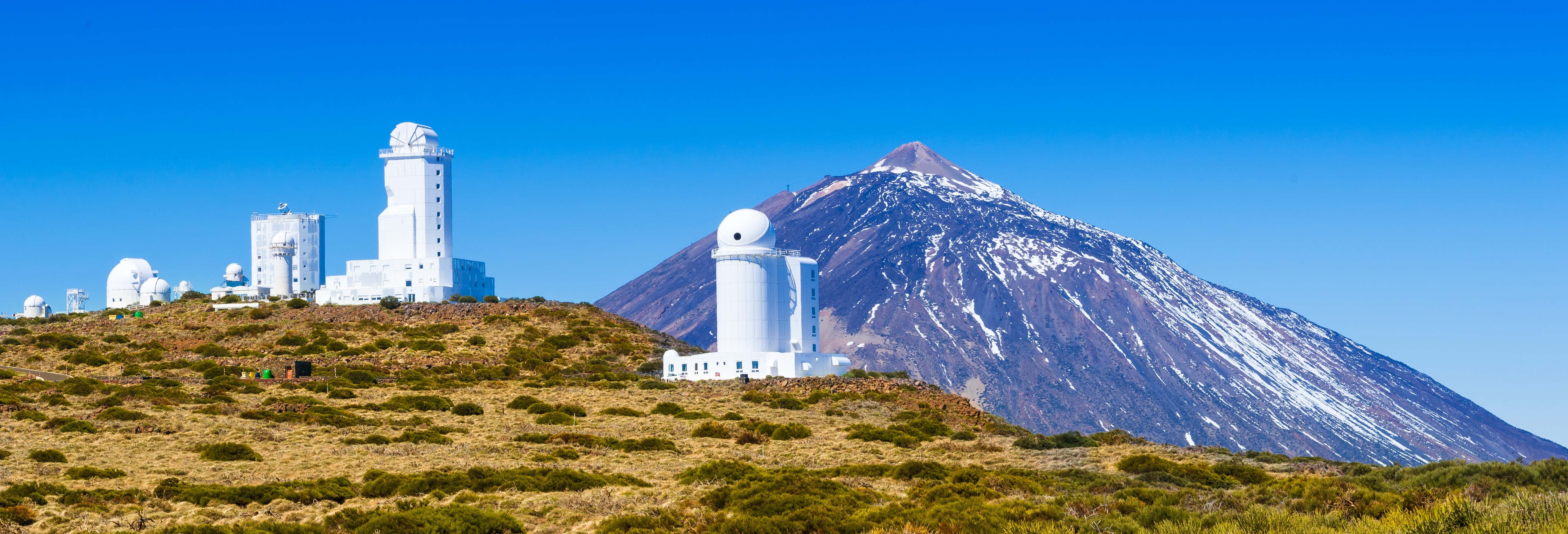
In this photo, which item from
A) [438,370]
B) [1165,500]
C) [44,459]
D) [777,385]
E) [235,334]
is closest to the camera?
[1165,500]

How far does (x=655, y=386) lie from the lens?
178 ft

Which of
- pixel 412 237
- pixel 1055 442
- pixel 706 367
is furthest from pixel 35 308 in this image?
pixel 1055 442

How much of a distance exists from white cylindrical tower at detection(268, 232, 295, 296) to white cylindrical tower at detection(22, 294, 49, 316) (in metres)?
18.2

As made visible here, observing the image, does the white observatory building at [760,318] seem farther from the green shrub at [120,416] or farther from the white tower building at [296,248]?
the white tower building at [296,248]

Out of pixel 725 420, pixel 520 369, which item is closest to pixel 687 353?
pixel 520 369

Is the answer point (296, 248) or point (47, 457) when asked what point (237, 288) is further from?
point (47, 457)

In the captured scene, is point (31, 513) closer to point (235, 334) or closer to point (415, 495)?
point (415, 495)

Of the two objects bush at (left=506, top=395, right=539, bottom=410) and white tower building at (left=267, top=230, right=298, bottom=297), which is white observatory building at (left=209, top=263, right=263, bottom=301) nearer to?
white tower building at (left=267, top=230, right=298, bottom=297)

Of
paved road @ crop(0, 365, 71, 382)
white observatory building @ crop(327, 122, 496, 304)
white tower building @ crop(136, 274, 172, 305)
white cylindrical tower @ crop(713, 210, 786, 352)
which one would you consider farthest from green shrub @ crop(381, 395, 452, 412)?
white tower building @ crop(136, 274, 172, 305)

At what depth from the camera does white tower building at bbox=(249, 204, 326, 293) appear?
89938 mm

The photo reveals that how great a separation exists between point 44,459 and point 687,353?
41.9 metres

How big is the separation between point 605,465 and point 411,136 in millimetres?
58013

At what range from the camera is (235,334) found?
70688 mm

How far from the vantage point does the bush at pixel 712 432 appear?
39.1 meters
